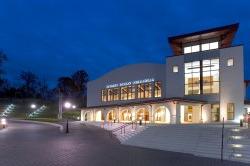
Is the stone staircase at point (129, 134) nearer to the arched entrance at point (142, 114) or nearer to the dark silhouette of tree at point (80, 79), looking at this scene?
the arched entrance at point (142, 114)

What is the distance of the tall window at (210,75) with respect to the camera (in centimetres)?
3894

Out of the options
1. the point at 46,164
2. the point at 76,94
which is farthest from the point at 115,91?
the point at 76,94

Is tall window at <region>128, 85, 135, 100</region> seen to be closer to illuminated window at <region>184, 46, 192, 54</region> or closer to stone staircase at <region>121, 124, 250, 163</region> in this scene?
illuminated window at <region>184, 46, 192, 54</region>

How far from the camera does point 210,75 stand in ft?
129

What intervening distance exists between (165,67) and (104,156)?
90.2ft

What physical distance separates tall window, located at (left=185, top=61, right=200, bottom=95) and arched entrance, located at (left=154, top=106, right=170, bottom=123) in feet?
11.9

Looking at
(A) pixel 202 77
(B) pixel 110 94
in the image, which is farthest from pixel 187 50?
(B) pixel 110 94

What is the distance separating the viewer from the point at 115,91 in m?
52.9

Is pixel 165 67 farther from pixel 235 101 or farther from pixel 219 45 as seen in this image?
pixel 235 101

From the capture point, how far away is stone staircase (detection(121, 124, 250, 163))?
18.7 m

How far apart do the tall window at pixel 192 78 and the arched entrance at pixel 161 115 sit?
362 cm

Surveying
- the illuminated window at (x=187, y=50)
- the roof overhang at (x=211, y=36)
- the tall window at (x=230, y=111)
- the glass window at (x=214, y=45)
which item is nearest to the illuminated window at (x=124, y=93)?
the roof overhang at (x=211, y=36)

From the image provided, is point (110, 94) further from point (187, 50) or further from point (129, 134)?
point (129, 134)

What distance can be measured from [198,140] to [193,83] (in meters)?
19.8
